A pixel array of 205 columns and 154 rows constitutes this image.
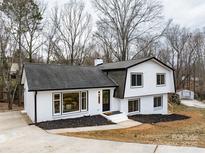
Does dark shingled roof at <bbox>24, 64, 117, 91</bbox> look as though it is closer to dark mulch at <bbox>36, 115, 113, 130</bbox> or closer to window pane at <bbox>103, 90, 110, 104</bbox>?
window pane at <bbox>103, 90, 110, 104</bbox>

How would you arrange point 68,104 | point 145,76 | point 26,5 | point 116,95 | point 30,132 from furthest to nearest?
point 26,5
point 145,76
point 116,95
point 68,104
point 30,132

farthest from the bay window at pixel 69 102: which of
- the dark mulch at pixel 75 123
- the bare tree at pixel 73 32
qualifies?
the bare tree at pixel 73 32

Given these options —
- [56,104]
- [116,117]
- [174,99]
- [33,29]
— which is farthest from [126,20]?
Answer: [56,104]

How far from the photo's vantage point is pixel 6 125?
38.8ft

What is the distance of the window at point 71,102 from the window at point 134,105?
4717 mm

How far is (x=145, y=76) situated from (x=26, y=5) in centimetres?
1326

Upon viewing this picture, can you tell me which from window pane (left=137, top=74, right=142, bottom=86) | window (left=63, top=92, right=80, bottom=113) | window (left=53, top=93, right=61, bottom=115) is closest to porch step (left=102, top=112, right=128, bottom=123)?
window (left=63, top=92, right=80, bottom=113)

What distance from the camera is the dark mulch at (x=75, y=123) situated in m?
11.6

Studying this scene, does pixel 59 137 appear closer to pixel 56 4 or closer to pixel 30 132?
pixel 30 132

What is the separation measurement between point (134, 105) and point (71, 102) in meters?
5.76

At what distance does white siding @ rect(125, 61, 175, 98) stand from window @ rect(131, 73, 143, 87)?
29 cm

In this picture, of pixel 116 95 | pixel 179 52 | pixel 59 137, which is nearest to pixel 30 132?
pixel 59 137

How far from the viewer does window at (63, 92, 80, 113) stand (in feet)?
46.4

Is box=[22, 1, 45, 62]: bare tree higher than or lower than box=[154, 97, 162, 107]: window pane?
higher
